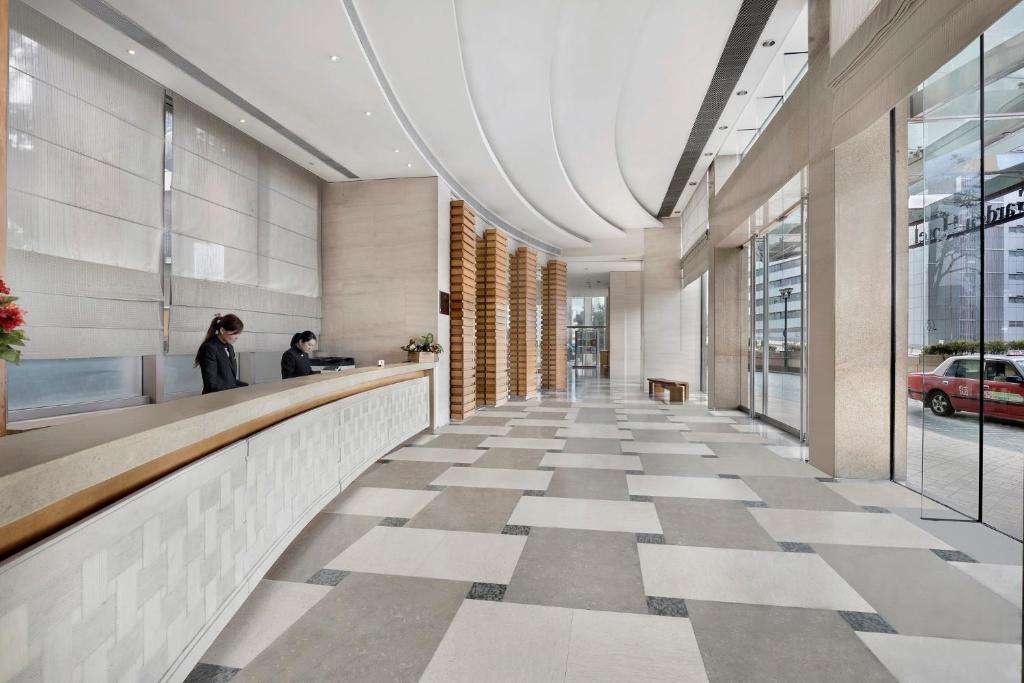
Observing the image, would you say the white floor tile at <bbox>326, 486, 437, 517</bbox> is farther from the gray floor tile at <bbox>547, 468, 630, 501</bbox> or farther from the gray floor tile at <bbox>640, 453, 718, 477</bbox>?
the gray floor tile at <bbox>640, 453, 718, 477</bbox>

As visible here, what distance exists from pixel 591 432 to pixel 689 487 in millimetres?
2787

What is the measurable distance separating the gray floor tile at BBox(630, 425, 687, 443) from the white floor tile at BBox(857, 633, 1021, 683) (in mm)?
4429

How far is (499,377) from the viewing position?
33.6ft

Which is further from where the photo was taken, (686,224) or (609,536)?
(686,224)

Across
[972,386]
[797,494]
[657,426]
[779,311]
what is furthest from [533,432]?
[972,386]

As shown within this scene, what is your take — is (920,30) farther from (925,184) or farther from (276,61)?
(276,61)

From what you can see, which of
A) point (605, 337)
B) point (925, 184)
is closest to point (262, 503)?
point (925, 184)

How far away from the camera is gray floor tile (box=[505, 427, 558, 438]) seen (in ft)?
23.1

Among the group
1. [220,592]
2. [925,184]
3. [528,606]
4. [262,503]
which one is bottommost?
[528,606]

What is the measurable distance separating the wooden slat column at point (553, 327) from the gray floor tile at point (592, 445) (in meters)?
7.43

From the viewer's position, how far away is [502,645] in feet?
7.30

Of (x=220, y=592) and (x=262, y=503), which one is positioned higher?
(x=262, y=503)

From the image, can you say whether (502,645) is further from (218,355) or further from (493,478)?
(218,355)

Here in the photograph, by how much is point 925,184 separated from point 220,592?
5.16 metres
